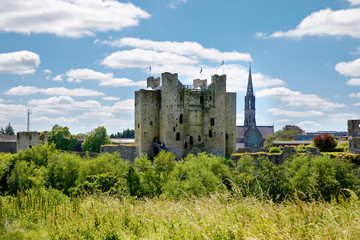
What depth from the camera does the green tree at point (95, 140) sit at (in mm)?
68500

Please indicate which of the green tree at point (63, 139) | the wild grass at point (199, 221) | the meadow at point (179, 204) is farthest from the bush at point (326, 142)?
the green tree at point (63, 139)

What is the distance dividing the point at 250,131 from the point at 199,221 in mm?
87473

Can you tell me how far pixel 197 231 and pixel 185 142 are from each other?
1597 inches

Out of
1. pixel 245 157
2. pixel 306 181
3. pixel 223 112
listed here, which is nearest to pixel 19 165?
pixel 245 157

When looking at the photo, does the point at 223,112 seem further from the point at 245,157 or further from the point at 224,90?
the point at 245,157

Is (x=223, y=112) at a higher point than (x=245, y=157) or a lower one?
higher

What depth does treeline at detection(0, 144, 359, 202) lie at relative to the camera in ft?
77.7

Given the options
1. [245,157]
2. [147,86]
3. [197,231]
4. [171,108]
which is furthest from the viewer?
[147,86]

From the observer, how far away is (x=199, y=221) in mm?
8609

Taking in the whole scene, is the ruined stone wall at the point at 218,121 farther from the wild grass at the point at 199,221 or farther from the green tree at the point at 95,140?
the wild grass at the point at 199,221

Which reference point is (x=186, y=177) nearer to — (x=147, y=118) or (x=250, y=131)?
(x=147, y=118)

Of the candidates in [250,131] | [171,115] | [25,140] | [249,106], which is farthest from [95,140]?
[249,106]

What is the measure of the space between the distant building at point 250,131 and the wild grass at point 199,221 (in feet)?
239

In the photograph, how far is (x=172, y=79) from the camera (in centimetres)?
4756
